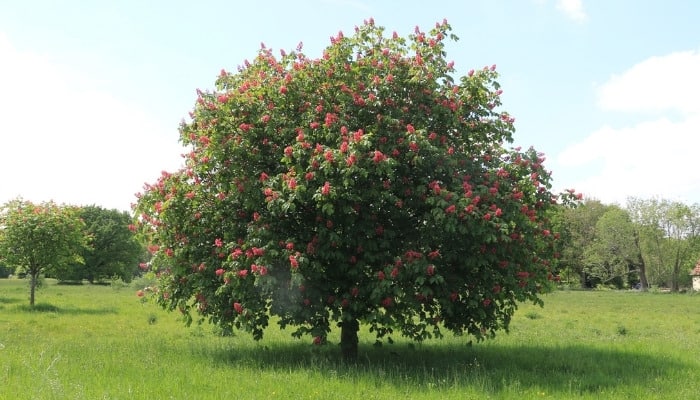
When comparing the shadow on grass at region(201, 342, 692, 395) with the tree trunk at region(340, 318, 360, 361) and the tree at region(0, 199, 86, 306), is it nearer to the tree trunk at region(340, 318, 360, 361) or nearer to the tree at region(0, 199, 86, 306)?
the tree trunk at region(340, 318, 360, 361)

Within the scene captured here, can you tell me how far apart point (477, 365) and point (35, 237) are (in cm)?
2571

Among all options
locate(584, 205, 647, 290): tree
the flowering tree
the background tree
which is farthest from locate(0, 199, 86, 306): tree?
the background tree

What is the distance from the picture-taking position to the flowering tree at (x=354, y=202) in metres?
11.6

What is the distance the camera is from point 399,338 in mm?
18750

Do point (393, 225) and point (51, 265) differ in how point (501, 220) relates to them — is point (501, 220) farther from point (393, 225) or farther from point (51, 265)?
point (51, 265)

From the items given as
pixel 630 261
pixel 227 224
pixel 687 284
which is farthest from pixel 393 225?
pixel 687 284

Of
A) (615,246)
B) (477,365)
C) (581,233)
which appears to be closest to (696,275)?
(581,233)

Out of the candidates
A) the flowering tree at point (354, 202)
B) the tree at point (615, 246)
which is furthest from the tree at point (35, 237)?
the tree at point (615, 246)

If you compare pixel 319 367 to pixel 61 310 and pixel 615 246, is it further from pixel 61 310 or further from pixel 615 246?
pixel 615 246

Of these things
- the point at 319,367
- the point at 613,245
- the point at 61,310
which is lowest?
the point at 61,310

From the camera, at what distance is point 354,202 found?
12211 millimetres

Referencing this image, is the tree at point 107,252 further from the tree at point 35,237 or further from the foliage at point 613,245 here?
the foliage at point 613,245

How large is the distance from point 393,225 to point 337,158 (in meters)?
2.68

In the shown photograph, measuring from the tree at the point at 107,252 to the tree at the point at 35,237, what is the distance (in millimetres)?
53506
